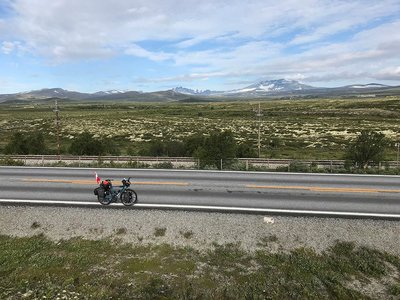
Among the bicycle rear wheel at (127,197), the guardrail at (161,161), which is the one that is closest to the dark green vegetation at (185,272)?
Result: the bicycle rear wheel at (127,197)

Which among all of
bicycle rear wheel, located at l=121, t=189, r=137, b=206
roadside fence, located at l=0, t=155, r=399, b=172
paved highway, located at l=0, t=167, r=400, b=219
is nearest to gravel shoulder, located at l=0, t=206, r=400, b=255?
bicycle rear wheel, located at l=121, t=189, r=137, b=206

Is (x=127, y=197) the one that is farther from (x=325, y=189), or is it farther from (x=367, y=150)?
(x=367, y=150)

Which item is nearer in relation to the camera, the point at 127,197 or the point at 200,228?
the point at 200,228

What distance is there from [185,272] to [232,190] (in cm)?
774

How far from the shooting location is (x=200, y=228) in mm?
14203

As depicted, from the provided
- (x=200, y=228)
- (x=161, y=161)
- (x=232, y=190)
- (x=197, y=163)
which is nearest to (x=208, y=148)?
(x=197, y=163)

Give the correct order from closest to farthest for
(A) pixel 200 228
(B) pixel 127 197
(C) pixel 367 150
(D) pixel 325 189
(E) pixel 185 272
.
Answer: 1. (E) pixel 185 272
2. (A) pixel 200 228
3. (B) pixel 127 197
4. (D) pixel 325 189
5. (C) pixel 367 150

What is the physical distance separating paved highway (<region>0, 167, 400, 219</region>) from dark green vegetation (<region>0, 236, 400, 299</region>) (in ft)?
10.4

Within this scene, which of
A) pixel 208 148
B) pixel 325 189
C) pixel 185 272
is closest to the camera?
pixel 185 272

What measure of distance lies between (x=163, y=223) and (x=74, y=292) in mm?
4802

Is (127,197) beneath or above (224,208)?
above

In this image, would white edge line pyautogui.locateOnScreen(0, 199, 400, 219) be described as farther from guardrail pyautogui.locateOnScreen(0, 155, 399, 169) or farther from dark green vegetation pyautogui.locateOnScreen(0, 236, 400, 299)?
guardrail pyautogui.locateOnScreen(0, 155, 399, 169)

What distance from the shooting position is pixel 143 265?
39.6 feet

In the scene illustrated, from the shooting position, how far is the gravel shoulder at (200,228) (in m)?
13.3
